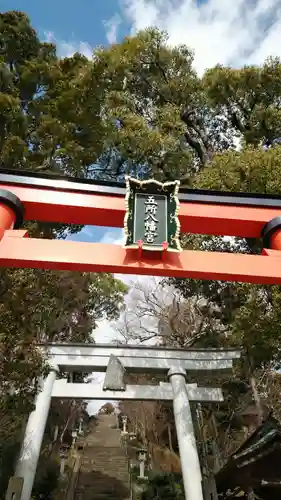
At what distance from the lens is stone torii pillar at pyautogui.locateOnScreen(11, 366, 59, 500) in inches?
319

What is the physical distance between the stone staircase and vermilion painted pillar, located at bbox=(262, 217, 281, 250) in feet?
44.2

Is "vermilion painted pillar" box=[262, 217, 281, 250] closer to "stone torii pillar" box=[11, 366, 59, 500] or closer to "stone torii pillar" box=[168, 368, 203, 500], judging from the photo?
"stone torii pillar" box=[168, 368, 203, 500]

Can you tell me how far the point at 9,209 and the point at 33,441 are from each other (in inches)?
258

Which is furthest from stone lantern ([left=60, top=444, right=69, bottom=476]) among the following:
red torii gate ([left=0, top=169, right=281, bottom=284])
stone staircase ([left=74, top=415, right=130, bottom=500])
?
red torii gate ([left=0, top=169, right=281, bottom=284])

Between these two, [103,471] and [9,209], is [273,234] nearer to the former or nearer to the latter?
[9,209]

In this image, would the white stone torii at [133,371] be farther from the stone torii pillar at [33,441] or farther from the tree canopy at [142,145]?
the tree canopy at [142,145]

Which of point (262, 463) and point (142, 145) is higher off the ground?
point (142, 145)

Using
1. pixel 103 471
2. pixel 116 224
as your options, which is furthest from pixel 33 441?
pixel 103 471

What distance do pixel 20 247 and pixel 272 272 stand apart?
3.06 meters

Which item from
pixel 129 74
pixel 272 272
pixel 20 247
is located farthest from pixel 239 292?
pixel 129 74

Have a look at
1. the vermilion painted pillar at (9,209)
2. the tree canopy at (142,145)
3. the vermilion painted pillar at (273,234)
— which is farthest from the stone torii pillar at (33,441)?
the vermilion painted pillar at (273,234)

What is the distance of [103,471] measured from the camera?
56.7 ft

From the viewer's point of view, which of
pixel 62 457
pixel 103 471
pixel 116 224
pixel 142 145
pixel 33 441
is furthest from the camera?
pixel 103 471

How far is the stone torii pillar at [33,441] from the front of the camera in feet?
26.6
